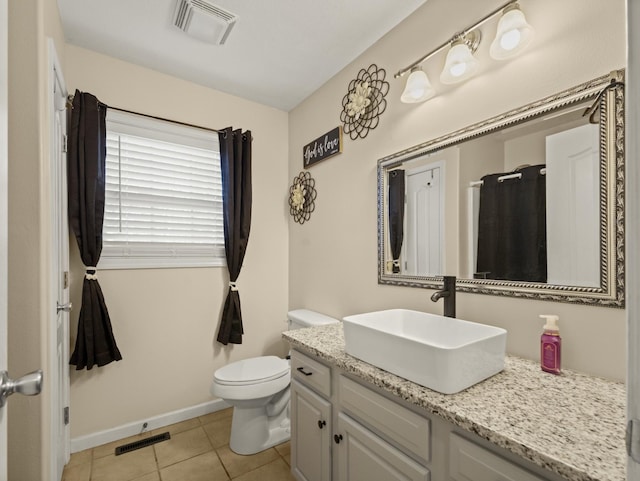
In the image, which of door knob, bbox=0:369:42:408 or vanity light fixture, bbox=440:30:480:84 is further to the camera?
vanity light fixture, bbox=440:30:480:84

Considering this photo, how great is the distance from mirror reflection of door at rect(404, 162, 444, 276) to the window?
5.01ft

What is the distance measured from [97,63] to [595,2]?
2611 mm

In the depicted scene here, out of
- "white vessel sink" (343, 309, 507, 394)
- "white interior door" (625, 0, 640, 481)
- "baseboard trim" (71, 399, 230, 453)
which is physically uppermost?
"white interior door" (625, 0, 640, 481)

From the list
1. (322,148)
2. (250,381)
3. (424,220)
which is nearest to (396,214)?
(424,220)

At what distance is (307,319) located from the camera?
7.43 feet

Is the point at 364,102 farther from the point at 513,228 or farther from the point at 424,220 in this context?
the point at 513,228

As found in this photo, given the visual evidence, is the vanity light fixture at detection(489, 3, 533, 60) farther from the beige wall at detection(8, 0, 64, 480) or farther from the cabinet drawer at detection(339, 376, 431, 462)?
the beige wall at detection(8, 0, 64, 480)

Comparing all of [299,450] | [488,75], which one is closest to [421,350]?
[299,450]

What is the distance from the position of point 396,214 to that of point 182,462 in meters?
1.94

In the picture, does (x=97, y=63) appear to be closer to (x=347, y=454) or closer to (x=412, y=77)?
(x=412, y=77)

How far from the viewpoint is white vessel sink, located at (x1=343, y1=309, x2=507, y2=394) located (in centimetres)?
95

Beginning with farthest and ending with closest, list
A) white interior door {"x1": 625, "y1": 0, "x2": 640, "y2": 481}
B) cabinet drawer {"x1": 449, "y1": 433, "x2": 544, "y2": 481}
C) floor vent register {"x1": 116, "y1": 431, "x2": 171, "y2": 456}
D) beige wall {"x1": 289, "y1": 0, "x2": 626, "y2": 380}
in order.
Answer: floor vent register {"x1": 116, "y1": 431, "x2": 171, "y2": 456} < beige wall {"x1": 289, "y1": 0, "x2": 626, "y2": 380} < cabinet drawer {"x1": 449, "y1": 433, "x2": 544, "y2": 481} < white interior door {"x1": 625, "y1": 0, "x2": 640, "y2": 481}

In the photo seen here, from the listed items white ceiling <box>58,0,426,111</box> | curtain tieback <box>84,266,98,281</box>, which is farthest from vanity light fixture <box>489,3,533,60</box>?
curtain tieback <box>84,266,98,281</box>

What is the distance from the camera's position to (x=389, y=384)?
40.9 inches
